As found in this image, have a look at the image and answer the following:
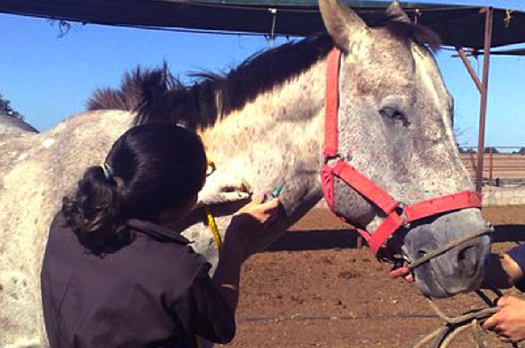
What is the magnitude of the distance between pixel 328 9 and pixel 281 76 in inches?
12.7

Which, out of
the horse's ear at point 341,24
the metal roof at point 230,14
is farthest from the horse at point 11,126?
the metal roof at point 230,14

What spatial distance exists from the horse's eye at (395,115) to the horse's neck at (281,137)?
0.26m

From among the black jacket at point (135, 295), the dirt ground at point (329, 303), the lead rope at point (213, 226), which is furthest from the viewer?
the dirt ground at point (329, 303)

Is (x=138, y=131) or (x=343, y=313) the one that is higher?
(x=138, y=131)

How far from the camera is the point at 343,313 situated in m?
7.27

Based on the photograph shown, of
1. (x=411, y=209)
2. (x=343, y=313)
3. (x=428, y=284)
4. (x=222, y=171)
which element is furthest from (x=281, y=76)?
(x=343, y=313)

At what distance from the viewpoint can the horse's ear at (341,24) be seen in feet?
8.94

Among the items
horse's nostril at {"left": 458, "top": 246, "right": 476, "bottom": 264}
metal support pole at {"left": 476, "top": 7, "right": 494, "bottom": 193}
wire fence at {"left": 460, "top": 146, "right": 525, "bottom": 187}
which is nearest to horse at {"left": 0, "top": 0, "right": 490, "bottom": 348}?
horse's nostril at {"left": 458, "top": 246, "right": 476, "bottom": 264}

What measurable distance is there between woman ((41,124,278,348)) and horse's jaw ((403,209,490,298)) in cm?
91

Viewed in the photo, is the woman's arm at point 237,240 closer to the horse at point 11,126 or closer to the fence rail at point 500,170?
the horse at point 11,126

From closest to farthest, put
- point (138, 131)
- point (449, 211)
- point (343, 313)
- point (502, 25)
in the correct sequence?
point (138, 131) → point (449, 211) → point (343, 313) → point (502, 25)

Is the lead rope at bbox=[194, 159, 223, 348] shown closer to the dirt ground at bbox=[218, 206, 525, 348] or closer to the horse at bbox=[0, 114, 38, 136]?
the horse at bbox=[0, 114, 38, 136]

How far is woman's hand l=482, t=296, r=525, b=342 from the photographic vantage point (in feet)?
8.38

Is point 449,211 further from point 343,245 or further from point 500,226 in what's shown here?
point 500,226
